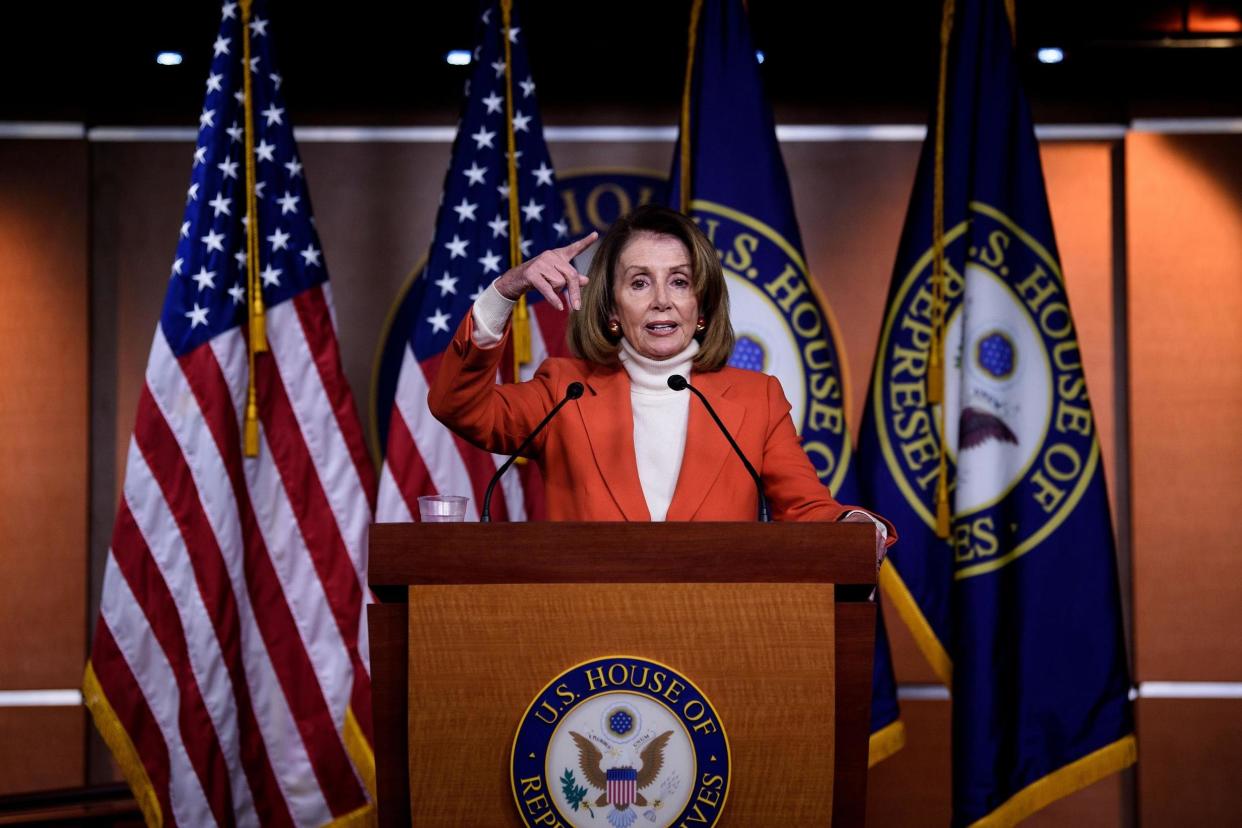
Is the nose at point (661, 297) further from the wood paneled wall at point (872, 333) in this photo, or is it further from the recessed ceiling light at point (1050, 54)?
the recessed ceiling light at point (1050, 54)

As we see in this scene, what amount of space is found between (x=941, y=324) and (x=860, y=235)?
73cm

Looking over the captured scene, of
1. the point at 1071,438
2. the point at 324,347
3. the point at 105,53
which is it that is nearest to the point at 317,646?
the point at 324,347

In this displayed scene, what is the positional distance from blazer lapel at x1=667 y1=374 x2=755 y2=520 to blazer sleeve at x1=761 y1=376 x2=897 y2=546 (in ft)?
0.17

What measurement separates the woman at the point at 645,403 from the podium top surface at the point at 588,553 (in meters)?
0.49

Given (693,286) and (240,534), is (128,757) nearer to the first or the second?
(240,534)

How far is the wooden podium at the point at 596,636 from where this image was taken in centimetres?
146

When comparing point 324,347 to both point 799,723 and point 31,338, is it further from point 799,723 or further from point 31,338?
point 799,723

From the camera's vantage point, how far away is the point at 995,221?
308cm

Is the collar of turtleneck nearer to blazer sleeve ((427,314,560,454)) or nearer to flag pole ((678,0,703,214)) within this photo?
blazer sleeve ((427,314,560,454))

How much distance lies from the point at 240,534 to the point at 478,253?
89 cm

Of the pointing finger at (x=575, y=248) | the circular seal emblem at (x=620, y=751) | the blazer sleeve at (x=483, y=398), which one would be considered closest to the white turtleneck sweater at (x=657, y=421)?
the blazer sleeve at (x=483, y=398)

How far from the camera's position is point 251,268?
9.84ft

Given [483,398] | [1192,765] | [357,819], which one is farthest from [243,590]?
[1192,765]

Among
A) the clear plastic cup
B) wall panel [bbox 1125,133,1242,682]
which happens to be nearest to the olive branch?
the clear plastic cup
